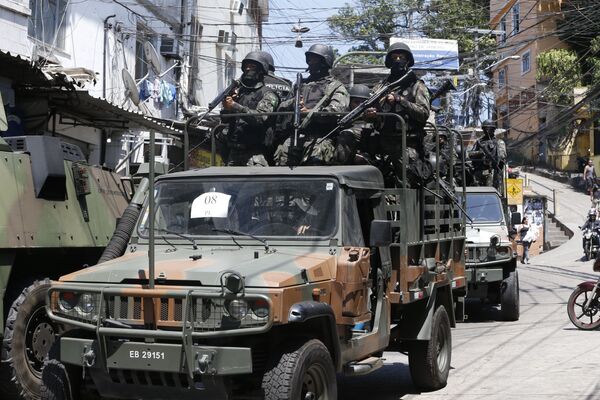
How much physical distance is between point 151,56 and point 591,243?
42.7 ft

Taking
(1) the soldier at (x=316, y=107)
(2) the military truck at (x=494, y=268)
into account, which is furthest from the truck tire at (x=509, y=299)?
(1) the soldier at (x=316, y=107)

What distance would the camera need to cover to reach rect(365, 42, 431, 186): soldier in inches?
323

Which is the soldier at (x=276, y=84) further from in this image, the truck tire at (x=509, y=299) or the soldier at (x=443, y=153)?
the truck tire at (x=509, y=299)

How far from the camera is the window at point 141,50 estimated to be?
72.6 feet

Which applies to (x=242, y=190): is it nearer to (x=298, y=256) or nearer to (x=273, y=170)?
(x=273, y=170)

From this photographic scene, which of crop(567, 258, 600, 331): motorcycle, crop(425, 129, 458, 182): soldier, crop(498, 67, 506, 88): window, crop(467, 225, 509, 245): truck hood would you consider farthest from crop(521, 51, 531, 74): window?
crop(425, 129, 458, 182): soldier

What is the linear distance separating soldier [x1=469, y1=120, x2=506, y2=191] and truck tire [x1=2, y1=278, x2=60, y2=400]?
11.0m

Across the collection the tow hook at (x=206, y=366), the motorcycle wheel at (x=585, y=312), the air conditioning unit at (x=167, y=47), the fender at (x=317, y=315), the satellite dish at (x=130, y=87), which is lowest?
the motorcycle wheel at (x=585, y=312)

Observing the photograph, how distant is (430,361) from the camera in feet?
26.5

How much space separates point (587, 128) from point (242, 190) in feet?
124

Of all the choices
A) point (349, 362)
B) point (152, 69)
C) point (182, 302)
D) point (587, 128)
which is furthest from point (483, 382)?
point (587, 128)

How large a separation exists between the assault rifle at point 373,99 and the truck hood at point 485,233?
5.76 meters

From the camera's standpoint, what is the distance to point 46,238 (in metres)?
8.16

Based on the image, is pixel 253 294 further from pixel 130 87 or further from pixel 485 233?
pixel 130 87
